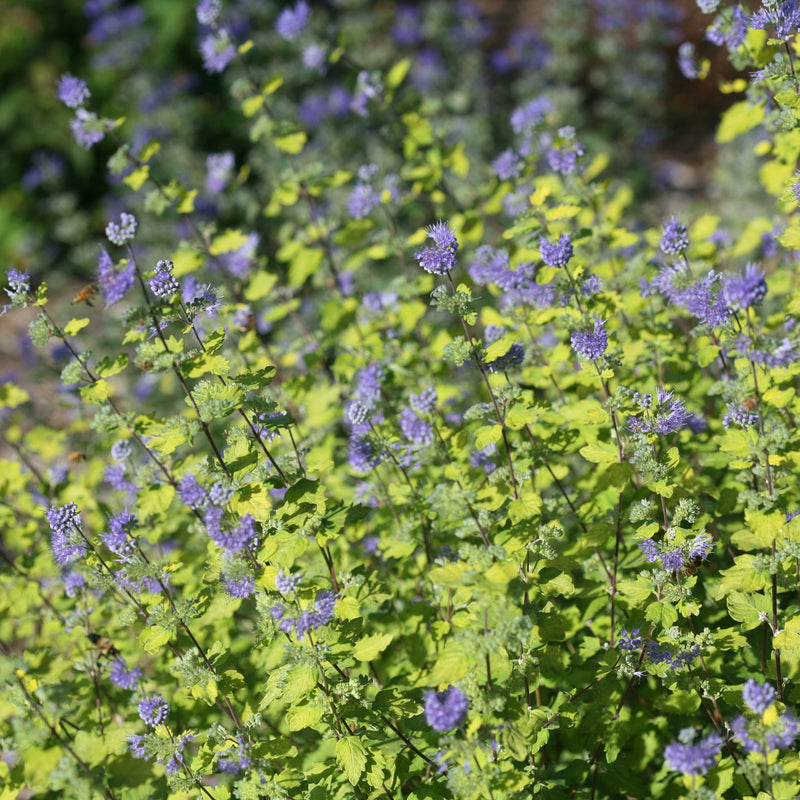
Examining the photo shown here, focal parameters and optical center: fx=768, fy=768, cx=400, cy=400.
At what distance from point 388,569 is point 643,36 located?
7593 millimetres

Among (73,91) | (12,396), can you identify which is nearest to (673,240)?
(73,91)

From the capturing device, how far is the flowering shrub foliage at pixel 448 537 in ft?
8.82

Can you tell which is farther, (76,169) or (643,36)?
(76,169)

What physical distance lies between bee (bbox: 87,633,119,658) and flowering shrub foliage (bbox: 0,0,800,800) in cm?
1

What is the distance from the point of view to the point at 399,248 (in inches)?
188

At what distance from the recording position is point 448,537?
139 inches

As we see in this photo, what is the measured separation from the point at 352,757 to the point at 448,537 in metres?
1.14

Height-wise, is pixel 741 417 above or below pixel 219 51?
below

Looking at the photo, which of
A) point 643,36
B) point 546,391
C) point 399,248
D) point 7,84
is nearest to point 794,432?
point 546,391

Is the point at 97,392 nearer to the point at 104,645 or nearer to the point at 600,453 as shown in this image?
the point at 104,645

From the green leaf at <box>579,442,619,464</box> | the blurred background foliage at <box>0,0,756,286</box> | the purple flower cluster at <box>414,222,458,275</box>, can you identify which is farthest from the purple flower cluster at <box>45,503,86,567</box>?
the blurred background foliage at <box>0,0,756,286</box>

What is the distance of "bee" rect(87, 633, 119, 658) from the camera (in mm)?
3467

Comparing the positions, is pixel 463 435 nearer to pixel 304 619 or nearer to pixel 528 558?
pixel 528 558

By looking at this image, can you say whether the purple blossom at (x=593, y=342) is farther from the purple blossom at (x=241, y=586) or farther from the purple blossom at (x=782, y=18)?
the purple blossom at (x=241, y=586)
